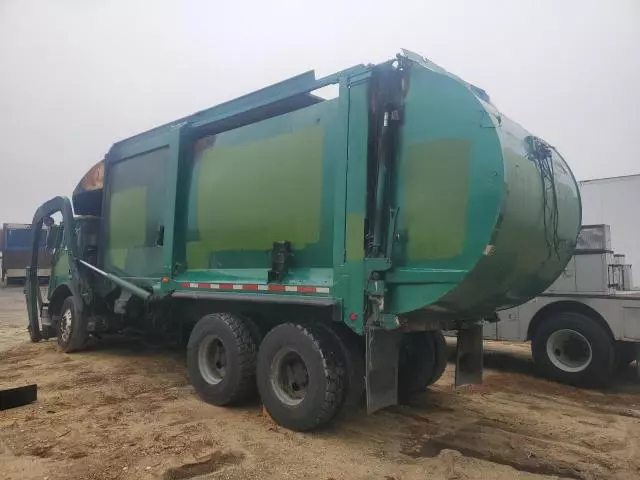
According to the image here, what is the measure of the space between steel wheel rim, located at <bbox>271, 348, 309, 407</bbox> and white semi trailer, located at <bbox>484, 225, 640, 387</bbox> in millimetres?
4522

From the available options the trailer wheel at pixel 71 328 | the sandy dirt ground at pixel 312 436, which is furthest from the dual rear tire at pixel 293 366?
the trailer wheel at pixel 71 328

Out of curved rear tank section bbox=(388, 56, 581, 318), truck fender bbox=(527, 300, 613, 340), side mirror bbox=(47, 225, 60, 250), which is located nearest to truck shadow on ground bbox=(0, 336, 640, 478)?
truck fender bbox=(527, 300, 613, 340)

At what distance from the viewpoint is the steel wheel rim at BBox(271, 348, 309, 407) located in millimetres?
5035

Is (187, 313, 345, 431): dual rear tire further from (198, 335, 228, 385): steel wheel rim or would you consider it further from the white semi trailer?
the white semi trailer

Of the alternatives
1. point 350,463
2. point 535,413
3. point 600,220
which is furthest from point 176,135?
point 600,220

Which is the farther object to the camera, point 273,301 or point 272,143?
point 272,143

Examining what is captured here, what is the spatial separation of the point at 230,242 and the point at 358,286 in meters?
2.13

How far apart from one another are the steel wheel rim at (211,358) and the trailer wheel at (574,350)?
4859 millimetres

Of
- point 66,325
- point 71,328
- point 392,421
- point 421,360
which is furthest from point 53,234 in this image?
point 392,421

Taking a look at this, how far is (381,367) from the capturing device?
454 cm

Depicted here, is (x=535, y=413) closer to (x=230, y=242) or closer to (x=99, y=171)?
(x=230, y=242)

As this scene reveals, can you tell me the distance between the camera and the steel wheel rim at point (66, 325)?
28.9 feet

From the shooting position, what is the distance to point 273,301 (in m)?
5.29

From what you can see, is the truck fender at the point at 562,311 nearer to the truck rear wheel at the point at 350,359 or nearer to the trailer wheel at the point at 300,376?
the truck rear wheel at the point at 350,359
